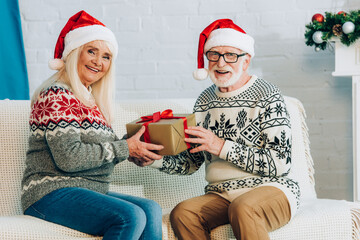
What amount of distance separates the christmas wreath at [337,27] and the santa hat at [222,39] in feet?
1.85

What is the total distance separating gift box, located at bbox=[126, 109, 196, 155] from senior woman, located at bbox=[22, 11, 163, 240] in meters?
0.03

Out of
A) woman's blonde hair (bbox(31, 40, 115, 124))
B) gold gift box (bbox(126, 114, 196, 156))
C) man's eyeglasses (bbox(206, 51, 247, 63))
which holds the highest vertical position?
man's eyeglasses (bbox(206, 51, 247, 63))

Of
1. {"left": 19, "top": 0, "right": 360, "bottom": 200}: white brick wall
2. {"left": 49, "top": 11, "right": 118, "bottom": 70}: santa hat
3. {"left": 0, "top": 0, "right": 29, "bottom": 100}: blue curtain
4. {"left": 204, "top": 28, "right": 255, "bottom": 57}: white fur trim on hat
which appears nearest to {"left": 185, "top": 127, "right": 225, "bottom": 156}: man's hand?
{"left": 204, "top": 28, "right": 255, "bottom": 57}: white fur trim on hat

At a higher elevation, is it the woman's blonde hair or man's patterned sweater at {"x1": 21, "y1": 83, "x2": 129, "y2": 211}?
the woman's blonde hair

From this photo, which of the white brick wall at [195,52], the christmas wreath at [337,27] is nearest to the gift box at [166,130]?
the christmas wreath at [337,27]

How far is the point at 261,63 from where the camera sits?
2734mm

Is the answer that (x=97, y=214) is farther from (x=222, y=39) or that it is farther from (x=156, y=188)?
(x=222, y=39)

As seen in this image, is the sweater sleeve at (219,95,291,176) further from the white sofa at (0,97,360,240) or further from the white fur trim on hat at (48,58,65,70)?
the white fur trim on hat at (48,58,65,70)

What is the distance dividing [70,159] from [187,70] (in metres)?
1.31

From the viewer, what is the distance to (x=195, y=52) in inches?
108

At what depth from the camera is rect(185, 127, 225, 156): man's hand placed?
1725 millimetres

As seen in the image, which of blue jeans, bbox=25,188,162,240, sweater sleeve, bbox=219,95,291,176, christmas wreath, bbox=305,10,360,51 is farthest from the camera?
christmas wreath, bbox=305,10,360,51

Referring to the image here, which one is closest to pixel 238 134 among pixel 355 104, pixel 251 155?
pixel 251 155

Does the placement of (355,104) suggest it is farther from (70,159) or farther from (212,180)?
(70,159)
